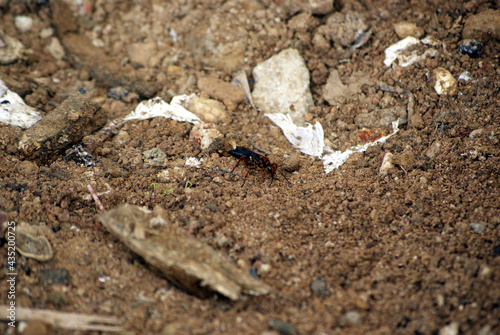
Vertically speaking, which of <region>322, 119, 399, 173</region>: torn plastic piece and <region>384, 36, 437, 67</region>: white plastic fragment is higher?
<region>384, 36, 437, 67</region>: white plastic fragment

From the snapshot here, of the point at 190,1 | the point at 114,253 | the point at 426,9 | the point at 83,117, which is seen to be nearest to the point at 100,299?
the point at 114,253

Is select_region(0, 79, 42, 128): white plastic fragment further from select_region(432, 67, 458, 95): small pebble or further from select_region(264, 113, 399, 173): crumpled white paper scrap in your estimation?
select_region(432, 67, 458, 95): small pebble

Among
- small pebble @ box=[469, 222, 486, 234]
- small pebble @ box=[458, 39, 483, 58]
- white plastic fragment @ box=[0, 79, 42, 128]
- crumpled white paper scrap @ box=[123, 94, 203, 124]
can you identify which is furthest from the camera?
crumpled white paper scrap @ box=[123, 94, 203, 124]

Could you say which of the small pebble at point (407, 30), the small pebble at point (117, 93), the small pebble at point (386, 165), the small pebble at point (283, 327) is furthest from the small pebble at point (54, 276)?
the small pebble at point (407, 30)

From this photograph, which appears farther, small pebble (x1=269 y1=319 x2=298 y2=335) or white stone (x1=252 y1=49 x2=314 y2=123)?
white stone (x1=252 y1=49 x2=314 y2=123)

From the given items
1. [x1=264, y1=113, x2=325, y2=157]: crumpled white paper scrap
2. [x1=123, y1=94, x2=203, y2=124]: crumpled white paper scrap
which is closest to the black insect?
[x1=264, y1=113, x2=325, y2=157]: crumpled white paper scrap

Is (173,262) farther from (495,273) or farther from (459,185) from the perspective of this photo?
(459,185)
